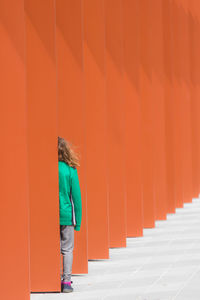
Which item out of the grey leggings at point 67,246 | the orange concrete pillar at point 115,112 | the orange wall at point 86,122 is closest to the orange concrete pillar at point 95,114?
the orange wall at point 86,122

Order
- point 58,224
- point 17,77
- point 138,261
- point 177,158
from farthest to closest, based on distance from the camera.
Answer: point 177,158 < point 138,261 < point 58,224 < point 17,77

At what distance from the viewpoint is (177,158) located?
21031 mm

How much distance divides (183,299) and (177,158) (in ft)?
41.7

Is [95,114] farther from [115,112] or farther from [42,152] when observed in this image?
[42,152]

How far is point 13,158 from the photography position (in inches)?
314

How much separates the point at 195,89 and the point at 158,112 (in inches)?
280

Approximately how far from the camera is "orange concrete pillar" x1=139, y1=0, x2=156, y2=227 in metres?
16.1

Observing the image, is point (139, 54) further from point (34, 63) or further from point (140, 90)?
point (34, 63)

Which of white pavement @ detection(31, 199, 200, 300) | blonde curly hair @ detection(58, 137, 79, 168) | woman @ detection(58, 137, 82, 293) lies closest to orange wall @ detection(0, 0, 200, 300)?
woman @ detection(58, 137, 82, 293)

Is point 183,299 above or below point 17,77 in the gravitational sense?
below

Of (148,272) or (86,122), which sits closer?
(148,272)

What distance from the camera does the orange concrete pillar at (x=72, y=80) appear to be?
416 inches

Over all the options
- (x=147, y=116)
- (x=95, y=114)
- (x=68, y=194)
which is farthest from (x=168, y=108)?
(x=68, y=194)

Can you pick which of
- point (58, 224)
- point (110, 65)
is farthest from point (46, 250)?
point (110, 65)
